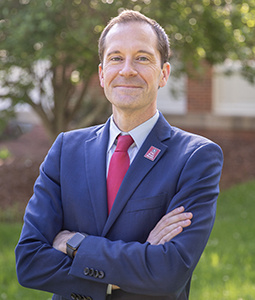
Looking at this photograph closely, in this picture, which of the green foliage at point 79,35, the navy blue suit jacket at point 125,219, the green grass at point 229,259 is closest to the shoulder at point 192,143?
the navy blue suit jacket at point 125,219

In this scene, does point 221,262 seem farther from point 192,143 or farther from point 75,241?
point 75,241

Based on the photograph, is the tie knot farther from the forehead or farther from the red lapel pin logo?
the forehead

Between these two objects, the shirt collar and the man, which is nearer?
the man

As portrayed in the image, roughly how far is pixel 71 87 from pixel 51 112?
0.70 metres

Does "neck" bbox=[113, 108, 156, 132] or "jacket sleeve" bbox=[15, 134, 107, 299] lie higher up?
"neck" bbox=[113, 108, 156, 132]

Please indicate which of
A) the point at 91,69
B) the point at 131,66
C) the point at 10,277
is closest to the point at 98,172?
the point at 131,66

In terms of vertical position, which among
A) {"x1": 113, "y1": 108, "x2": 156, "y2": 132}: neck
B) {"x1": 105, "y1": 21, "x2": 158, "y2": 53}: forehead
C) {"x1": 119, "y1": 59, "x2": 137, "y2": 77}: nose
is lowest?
{"x1": 113, "y1": 108, "x2": 156, "y2": 132}: neck

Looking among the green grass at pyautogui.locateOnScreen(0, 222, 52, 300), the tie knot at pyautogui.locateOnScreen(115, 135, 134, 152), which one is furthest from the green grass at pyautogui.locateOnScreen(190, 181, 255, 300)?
the tie knot at pyautogui.locateOnScreen(115, 135, 134, 152)

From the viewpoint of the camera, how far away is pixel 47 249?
257cm

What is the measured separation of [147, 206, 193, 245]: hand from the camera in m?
2.43

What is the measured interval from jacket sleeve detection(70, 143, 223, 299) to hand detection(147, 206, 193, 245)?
28mm

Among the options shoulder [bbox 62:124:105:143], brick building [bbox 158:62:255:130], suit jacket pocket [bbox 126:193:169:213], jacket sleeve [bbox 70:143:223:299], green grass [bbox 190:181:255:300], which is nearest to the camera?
jacket sleeve [bbox 70:143:223:299]

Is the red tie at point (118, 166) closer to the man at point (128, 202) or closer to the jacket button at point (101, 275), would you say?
the man at point (128, 202)

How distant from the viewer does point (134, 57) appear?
2570mm
